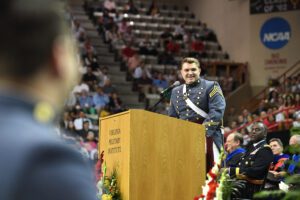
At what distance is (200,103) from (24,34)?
4.95m

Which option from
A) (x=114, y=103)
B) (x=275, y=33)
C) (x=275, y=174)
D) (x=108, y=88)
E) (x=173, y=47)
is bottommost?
(x=275, y=174)

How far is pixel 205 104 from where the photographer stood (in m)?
5.86

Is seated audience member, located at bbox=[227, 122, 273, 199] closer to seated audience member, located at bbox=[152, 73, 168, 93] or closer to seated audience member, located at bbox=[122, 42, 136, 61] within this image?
seated audience member, located at bbox=[152, 73, 168, 93]

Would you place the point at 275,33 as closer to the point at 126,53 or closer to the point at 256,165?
the point at 126,53

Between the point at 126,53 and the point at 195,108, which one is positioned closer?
the point at 195,108

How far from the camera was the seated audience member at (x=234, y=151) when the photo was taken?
7129mm

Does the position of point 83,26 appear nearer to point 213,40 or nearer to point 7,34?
point 213,40

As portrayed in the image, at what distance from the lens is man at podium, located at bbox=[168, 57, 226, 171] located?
562 centimetres

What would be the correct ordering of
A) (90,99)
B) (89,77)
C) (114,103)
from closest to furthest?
(90,99)
(114,103)
(89,77)

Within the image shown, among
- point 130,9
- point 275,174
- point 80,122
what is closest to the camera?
point 275,174

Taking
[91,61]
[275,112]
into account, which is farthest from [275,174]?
[91,61]

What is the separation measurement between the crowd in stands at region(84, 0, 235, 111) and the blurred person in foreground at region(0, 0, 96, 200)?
17909mm

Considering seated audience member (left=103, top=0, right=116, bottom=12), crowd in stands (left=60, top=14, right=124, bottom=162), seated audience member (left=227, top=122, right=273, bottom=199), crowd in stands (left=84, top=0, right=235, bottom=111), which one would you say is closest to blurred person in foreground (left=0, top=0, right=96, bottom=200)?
seated audience member (left=227, top=122, right=273, bottom=199)

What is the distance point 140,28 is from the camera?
23.2 metres
